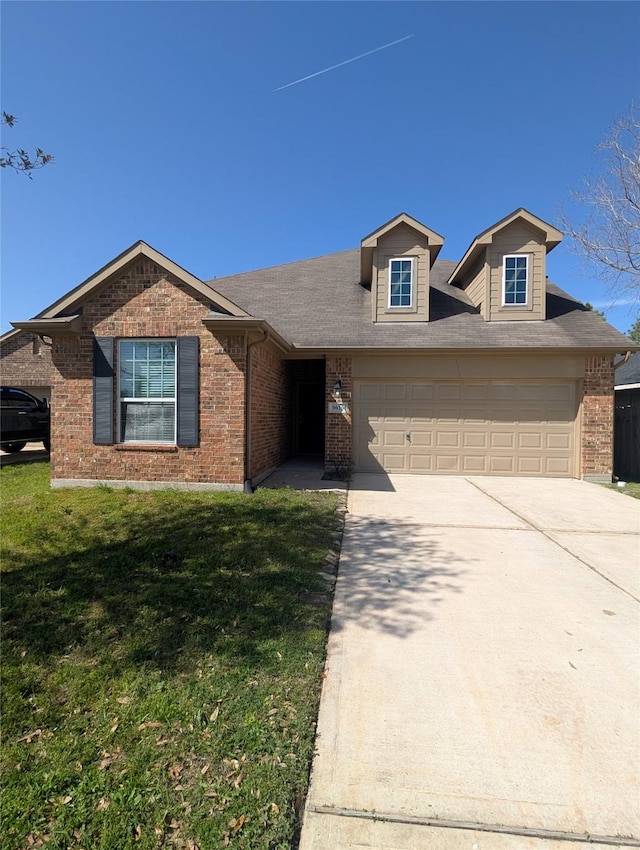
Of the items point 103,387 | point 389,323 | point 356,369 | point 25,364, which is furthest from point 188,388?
point 25,364

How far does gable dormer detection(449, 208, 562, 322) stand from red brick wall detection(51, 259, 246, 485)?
6.68 meters

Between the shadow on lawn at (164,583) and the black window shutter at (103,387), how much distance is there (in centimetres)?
198

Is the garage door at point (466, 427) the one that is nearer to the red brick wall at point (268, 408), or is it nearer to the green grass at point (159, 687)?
the red brick wall at point (268, 408)

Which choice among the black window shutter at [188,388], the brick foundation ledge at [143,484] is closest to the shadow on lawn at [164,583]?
the brick foundation ledge at [143,484]

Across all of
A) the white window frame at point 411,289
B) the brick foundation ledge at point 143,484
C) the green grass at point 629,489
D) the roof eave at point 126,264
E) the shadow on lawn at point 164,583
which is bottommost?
the shadow on lawn at point 164,583

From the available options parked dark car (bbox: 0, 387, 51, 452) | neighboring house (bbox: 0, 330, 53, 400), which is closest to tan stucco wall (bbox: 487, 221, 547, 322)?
parked dark car (bbox: 0, 387, 51, 452)

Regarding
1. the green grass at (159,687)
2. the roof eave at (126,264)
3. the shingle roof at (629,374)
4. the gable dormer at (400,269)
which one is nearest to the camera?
the green grass at (159,687)

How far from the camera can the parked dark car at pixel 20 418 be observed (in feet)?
35.8

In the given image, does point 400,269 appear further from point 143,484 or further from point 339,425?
point 143,484

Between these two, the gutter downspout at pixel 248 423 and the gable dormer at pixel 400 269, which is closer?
the gutter downspout at pixel 248 423

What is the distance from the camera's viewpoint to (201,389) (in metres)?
7.32

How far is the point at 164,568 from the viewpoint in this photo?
4004 millimetres

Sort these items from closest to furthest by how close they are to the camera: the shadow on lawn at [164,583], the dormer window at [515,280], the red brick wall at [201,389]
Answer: the shadow on lawn at [164,583]
the red brick wall at [201,389]
the dormer window at [515,280]

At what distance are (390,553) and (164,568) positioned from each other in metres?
2.44
